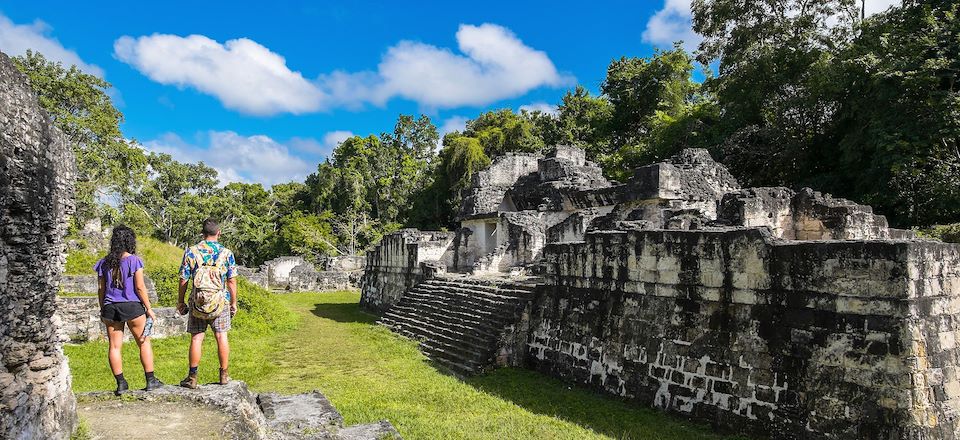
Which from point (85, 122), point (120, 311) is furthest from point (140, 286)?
point (85, 122)

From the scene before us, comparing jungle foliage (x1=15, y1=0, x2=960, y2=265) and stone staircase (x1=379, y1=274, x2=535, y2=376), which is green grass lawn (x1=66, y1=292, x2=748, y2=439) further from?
jungle foliage (x1=15, y1=0, x2=960, y2=265)

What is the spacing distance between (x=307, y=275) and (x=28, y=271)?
84.8ft

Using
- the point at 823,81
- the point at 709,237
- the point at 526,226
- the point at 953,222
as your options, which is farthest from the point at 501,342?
the point at 823,81

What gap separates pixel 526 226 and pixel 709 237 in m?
10.5

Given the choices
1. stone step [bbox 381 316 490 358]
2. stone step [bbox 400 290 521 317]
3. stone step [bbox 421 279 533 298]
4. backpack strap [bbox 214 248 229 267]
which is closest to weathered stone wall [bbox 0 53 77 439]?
backpack strap [bbox 214 248 229 267]

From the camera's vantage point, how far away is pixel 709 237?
735 cm

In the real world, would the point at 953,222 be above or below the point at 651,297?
above

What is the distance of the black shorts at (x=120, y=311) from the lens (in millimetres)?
5266

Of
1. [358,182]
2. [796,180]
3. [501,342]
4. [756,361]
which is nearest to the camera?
[756,361]

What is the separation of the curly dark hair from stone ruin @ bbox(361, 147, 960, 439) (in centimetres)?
625

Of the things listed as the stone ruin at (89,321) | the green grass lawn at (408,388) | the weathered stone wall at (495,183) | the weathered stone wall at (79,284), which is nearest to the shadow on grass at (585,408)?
the green grass lawn at (408,388)

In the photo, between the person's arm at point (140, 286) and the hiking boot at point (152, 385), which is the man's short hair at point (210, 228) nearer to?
the person's arm at point (140, 286)

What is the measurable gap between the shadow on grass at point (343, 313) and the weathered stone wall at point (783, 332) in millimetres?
10559

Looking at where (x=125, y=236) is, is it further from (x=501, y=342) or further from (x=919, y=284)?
(x=919, y=284)
